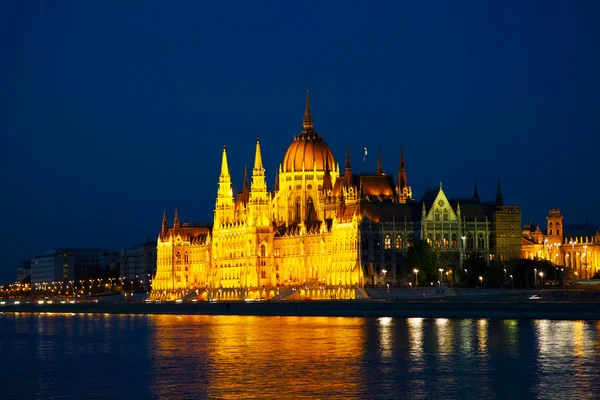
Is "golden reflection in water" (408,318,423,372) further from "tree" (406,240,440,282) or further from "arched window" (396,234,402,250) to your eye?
"arched window" (396,234,402,250)

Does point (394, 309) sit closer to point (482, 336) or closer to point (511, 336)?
point (482, 336)

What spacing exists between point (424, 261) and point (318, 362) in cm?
9796

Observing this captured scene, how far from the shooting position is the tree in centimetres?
17488

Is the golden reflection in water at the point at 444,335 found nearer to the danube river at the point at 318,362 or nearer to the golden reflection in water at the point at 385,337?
the danube river at the point at 318,362

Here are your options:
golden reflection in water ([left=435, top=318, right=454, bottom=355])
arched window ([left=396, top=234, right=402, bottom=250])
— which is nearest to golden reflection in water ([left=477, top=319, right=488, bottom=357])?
golden reflection in water ([left=435, top=318, right=454, bottom=355])

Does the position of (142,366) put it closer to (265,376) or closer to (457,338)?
(265,376)

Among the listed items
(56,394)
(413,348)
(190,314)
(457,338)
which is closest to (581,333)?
(457,338)

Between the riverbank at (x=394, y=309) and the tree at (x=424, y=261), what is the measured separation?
23.9m

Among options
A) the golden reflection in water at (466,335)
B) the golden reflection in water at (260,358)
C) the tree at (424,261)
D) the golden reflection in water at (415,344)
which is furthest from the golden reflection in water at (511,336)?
the tree at (424,261)

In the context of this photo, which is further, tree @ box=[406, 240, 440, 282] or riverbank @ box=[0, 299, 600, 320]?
tree @ box=[406, 240, 440, 282]

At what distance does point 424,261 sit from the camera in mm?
175000

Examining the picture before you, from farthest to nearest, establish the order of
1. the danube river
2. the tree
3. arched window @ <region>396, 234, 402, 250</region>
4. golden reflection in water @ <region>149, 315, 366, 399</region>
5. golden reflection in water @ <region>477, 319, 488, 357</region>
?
1. arched window @ <region>396, 234, 402, 250</region>
2. the tree
3. golden reflection in water @ <region>477, 319, 488, 357</region>
4. golden reflection in water @ <region>149, 315, 366, 399</region>
5. the danube river

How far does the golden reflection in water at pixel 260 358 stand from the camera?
65.8 m

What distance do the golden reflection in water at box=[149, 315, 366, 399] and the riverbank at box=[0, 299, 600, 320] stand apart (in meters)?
11.7
